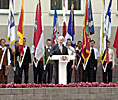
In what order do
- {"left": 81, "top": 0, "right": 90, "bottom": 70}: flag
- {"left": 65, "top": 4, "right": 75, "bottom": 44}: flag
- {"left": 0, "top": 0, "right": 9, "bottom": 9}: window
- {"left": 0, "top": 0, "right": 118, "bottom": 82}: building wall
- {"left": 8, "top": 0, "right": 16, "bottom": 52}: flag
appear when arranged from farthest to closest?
1. {"left": 0, "top": 0, "right": 9, "bottom": 9}: window
2. {"left": 0, "top": 0, "right": 118, "bottom": 82}: building wall
3. {"left": 65, "top": 4, "right": 75, "bottom": 44}: flag
4. {"left": 81, "top": 0, "right": 90, "bottom": 70}: flag
5. {"left": 8, "top": 0, "right": 16, "bottom": 52}: flag

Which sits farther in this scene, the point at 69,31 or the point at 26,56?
the point at 69,31

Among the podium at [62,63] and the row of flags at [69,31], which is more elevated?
the row of flags at [69,31]

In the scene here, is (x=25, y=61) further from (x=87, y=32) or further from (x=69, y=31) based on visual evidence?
(x=87, y=32)

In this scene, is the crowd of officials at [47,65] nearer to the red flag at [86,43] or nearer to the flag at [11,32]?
the red flag at [86,43]

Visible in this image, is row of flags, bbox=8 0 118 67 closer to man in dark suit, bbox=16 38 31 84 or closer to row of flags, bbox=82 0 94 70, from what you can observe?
A: row of flags, bbox=82 0 94 70

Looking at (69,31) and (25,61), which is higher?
(69,31)

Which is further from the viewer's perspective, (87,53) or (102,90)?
(87,53)

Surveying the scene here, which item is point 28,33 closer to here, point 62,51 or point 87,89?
point 62,51

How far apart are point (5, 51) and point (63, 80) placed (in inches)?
147

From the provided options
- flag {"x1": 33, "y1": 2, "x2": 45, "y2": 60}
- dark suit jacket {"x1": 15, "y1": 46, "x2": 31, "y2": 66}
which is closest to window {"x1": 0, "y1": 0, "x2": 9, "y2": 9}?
dark suit jacket {"x1": 15, "y1": 46, "x2": 31, "y2": 66}

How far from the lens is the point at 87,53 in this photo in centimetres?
1869

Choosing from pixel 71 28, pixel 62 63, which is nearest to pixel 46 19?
pixel 71 28

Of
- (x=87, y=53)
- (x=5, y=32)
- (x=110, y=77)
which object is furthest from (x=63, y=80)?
(x=5, y=32)

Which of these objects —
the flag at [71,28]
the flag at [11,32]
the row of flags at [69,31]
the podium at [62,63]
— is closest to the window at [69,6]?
the row of flags at [69,31]
